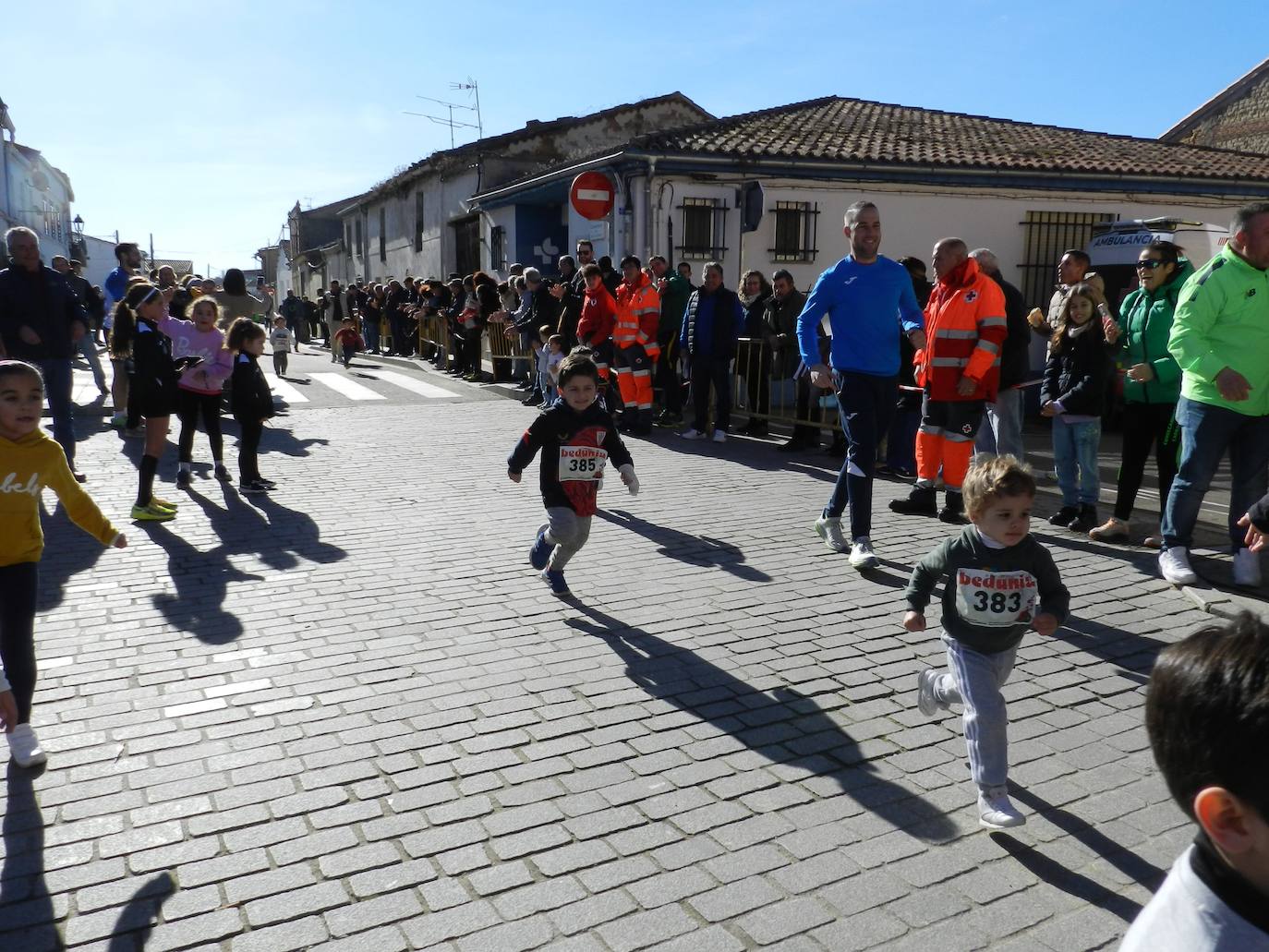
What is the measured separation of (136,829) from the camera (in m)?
3.17

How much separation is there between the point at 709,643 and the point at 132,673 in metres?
2.58

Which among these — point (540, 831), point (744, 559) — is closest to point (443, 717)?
point (540, 831)

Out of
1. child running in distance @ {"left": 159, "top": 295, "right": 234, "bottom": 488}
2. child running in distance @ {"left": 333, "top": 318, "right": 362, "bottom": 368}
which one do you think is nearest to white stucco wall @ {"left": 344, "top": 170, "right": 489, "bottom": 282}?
→ child running in distance @ {"left": 333, "top": 318, "right": 362, "bottom": 368}

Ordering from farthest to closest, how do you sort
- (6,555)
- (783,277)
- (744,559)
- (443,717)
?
(783,277), (744,559), (443,717), (6,555)

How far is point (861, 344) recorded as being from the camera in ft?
20.9

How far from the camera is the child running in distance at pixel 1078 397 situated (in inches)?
277

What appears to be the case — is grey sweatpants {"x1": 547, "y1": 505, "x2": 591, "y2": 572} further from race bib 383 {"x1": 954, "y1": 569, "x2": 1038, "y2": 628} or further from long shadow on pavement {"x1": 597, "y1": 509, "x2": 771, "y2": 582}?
race bib 383 {"x1": 954, "y1": 569, "x2": 1038, "y2": 628}

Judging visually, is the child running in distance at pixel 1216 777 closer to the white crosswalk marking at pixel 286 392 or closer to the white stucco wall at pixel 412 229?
the white crosswalk marking at pixel 286 392

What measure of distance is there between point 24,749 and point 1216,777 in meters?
3.70

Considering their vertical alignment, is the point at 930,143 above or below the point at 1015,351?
above

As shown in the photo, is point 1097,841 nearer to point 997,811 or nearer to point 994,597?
point 997,811

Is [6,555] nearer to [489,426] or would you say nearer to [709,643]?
[709,643]

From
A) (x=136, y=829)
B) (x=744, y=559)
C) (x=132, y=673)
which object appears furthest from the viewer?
(x=744, y=559)

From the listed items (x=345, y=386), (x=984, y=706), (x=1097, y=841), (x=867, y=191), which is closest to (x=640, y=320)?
(x=867, y=191)
